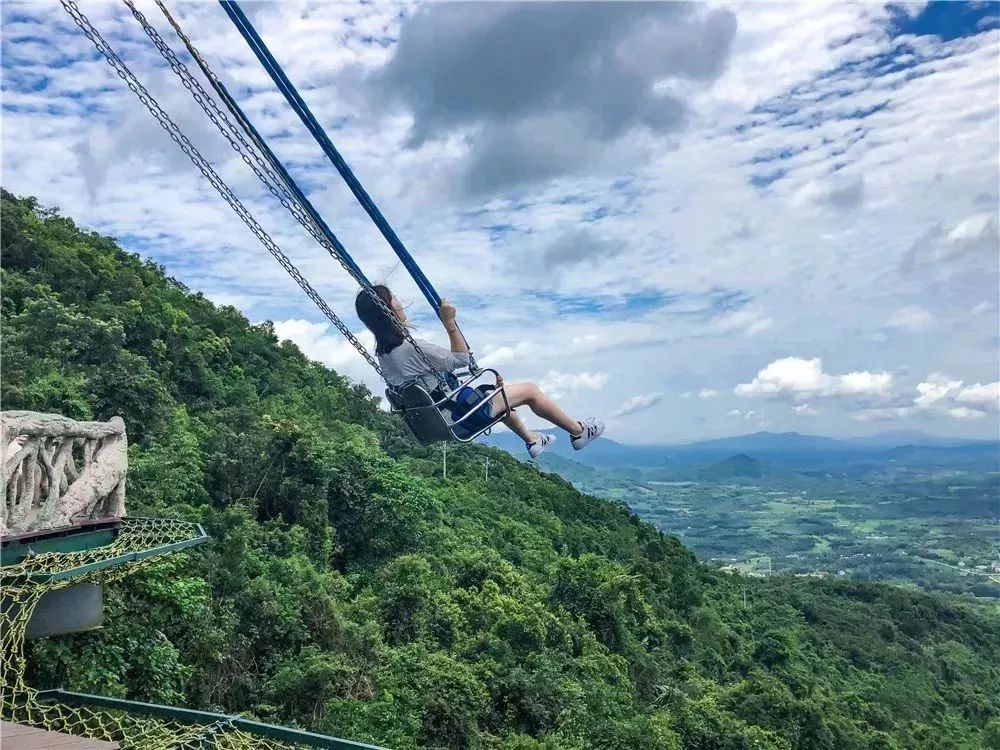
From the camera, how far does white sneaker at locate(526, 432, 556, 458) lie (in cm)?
588

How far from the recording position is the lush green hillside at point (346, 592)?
8.85m

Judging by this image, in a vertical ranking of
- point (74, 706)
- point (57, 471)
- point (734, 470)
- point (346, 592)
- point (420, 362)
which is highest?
point (420, 362)

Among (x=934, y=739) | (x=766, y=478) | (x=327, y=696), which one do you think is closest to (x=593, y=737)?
(x=327, y=696)

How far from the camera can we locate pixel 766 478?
163250 mm

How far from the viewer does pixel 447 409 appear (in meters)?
5.41

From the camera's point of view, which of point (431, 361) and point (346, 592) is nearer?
point (431, 361)

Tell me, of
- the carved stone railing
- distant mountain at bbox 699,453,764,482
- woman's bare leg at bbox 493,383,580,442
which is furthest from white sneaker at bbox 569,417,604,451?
distant mountain at bbox 699,453,764,482

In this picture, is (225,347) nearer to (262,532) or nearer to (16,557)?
(262,532)

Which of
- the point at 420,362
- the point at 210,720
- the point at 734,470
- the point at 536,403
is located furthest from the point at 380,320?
the point at 734,470

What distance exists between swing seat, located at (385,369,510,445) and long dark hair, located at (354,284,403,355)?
31cm

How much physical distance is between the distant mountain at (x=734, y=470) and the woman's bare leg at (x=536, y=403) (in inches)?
6337

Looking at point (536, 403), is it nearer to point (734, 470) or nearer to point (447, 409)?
point (447, 409)

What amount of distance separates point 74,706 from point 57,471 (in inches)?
68.4

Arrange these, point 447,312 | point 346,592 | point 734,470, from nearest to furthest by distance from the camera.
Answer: point 447,312
point 346,592
point 734,470
